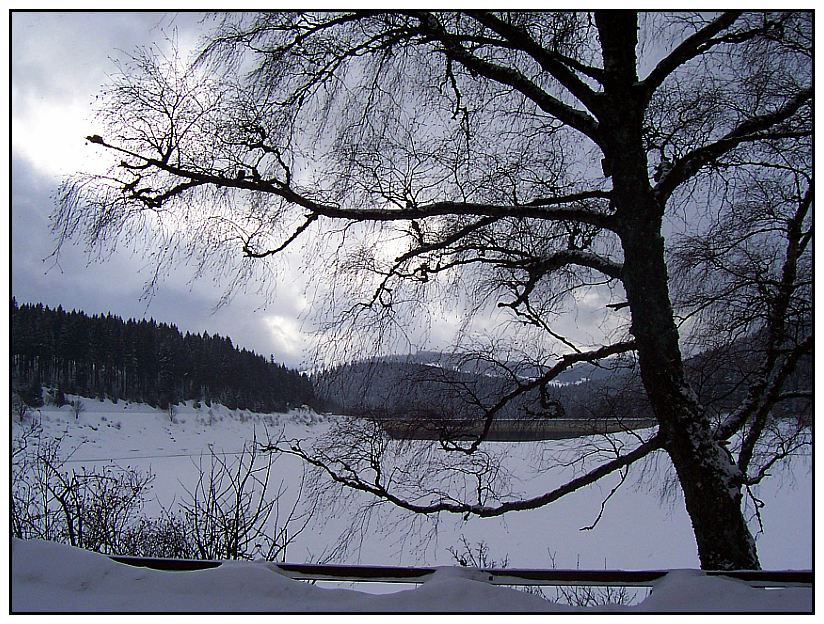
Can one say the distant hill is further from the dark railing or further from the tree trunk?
the dark railing

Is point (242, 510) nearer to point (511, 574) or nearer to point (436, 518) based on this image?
point (436, 518)

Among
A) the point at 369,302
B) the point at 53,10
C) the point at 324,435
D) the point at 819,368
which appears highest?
the point at 53,10

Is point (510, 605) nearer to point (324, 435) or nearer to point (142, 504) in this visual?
point (324, 435)

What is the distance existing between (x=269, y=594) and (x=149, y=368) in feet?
5.65

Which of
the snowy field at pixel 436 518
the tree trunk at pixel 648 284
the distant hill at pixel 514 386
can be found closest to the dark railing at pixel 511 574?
the tree trunk at pixel 648 284

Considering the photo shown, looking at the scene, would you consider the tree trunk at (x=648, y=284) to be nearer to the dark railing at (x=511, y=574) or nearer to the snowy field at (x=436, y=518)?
the dark railing at (x=511, y=574)

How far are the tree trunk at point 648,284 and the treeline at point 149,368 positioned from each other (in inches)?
59.7

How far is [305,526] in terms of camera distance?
2707 millimetres

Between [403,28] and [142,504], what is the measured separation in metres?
2.72

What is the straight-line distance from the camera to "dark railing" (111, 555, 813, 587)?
1.29 m

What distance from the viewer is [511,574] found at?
1.33 meters

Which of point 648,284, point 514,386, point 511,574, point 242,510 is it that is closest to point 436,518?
point 514,386

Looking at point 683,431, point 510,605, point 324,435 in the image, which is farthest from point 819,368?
point 324,435

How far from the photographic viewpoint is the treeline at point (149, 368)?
2.34 metres
